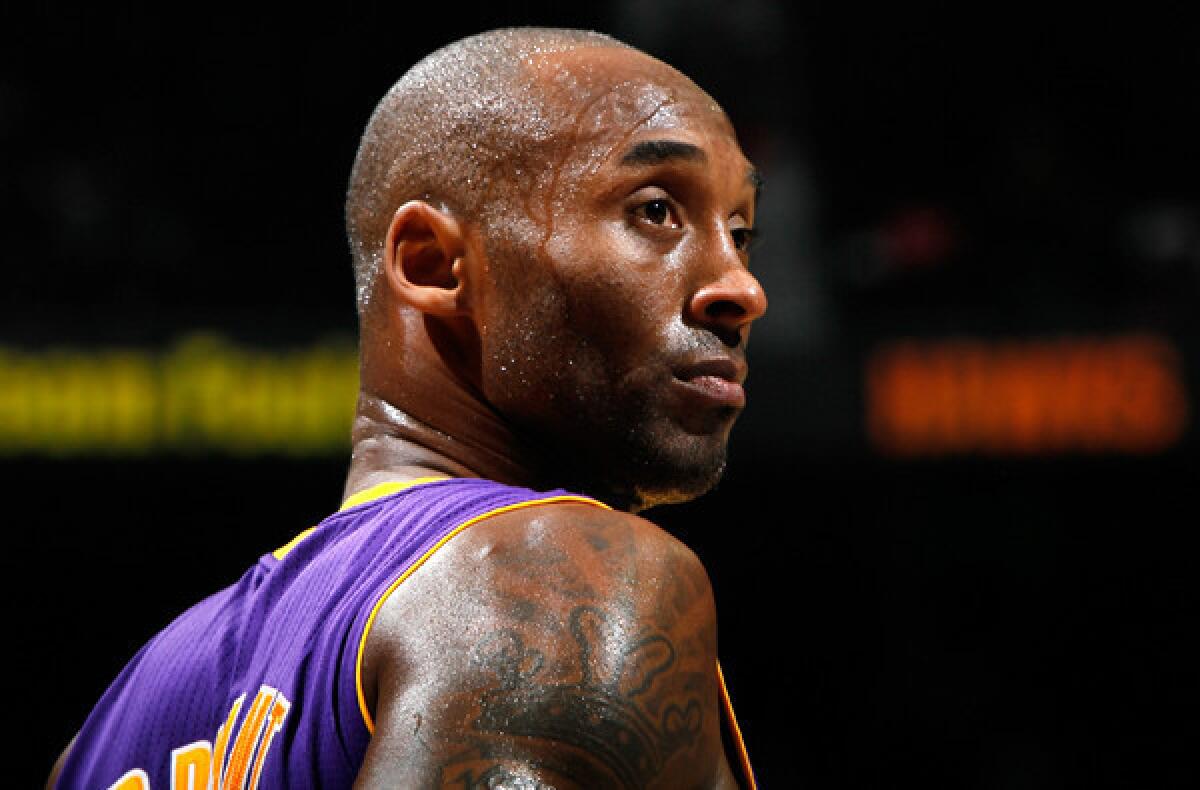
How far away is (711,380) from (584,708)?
56 centimetres

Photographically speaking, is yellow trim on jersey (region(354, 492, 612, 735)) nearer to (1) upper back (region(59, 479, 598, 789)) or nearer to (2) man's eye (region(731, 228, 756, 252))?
(1) upper back (region(59, 479, 598, 789))

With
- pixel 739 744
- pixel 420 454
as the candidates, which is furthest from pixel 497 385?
pixel 739 744

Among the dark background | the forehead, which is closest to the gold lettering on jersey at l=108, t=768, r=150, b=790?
the forehead

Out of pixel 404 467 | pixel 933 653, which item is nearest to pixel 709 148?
pixel 404 467

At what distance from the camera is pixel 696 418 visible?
1.70 meters

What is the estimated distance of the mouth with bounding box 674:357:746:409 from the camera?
170 cm

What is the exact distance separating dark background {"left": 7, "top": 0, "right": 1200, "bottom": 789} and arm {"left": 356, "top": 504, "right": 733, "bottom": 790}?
12.5 ft

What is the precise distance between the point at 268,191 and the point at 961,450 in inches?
113

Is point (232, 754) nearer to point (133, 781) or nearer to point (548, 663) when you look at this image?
point (133, 781)

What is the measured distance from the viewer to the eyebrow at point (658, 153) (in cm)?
170

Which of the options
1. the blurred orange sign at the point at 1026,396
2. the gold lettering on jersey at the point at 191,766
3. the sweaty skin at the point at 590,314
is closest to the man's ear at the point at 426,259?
the sweaty skin at the point at 590,314

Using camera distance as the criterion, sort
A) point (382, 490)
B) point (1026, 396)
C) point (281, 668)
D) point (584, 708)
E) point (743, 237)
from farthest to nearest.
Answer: point (1026, 396)
point (743, 237)
point (382, 490)
point (281, 668)
point (584, 708)

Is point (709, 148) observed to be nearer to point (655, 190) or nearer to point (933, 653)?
point (655, 190)

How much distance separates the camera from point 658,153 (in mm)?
1706
